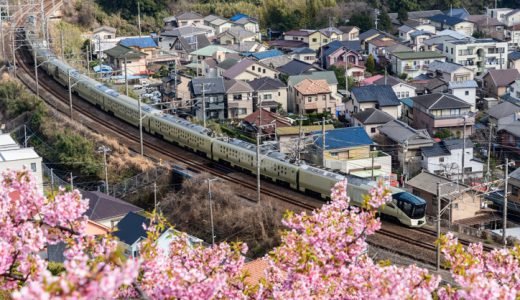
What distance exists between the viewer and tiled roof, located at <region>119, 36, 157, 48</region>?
29.8 meters

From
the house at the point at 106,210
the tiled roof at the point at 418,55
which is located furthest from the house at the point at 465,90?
the house at the point at 106,210

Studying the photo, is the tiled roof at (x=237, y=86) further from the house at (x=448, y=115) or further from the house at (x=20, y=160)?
the house at (x=20, y=160)

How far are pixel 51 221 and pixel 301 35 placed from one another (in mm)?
29170

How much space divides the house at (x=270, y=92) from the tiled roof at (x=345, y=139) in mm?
5181

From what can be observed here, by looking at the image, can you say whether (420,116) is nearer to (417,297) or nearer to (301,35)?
(301,35)

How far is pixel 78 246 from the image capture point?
368cm

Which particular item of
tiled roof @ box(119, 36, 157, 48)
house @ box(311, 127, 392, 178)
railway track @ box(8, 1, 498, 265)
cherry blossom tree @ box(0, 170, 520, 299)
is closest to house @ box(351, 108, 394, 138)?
house @ box(311, 127, 392, 178)

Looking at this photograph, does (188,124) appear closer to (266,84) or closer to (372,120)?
(372,120)

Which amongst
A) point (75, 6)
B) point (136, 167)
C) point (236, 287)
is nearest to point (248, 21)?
point (75, 6)

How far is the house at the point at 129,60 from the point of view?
2811cm

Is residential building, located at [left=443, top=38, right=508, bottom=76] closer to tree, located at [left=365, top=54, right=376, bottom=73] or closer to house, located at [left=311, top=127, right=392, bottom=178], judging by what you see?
tree, located at [left=365, top=54, right=376, bottom=73]

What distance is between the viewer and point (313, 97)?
23.1 m

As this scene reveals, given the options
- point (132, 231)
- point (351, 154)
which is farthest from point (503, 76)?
point (132, 231)

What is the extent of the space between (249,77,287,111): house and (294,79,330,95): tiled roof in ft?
1.72
